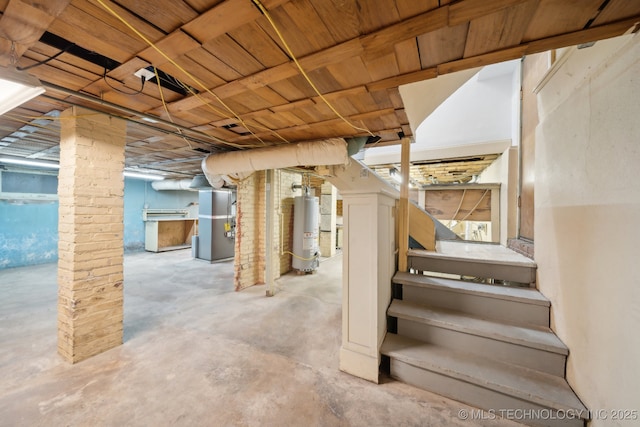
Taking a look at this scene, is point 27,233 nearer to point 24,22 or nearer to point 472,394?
point 24,22

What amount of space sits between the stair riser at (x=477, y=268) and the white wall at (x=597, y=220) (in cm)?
26

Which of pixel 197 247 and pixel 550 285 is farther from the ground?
pixel 550 285

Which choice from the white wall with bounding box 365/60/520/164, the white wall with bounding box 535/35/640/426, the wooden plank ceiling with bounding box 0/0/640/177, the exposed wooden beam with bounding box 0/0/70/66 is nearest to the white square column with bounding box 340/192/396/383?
the wooden plank ceiling with bounding box 0/0/640/177

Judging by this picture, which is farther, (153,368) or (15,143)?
(15,143)

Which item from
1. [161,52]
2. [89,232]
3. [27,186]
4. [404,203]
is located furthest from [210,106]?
[27,186]

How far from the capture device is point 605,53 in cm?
133

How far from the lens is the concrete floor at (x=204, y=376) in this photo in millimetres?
1608

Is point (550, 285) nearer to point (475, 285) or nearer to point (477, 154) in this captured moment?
point (475, 285)

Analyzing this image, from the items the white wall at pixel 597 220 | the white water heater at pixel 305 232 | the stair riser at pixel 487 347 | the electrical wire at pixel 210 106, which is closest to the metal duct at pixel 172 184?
the white water heater at pixel 305 232

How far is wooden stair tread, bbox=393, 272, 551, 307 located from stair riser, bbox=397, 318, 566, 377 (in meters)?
0.38

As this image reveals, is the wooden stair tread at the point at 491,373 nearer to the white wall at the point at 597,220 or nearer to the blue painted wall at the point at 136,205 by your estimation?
the white wall at the point at 597,220

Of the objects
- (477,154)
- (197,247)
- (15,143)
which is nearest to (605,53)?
(477,154)

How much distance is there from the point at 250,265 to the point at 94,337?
93.3 inches

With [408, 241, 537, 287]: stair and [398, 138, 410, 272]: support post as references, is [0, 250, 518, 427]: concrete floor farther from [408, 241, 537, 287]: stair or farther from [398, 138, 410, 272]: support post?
[398, 138, 410, 272]: support post
